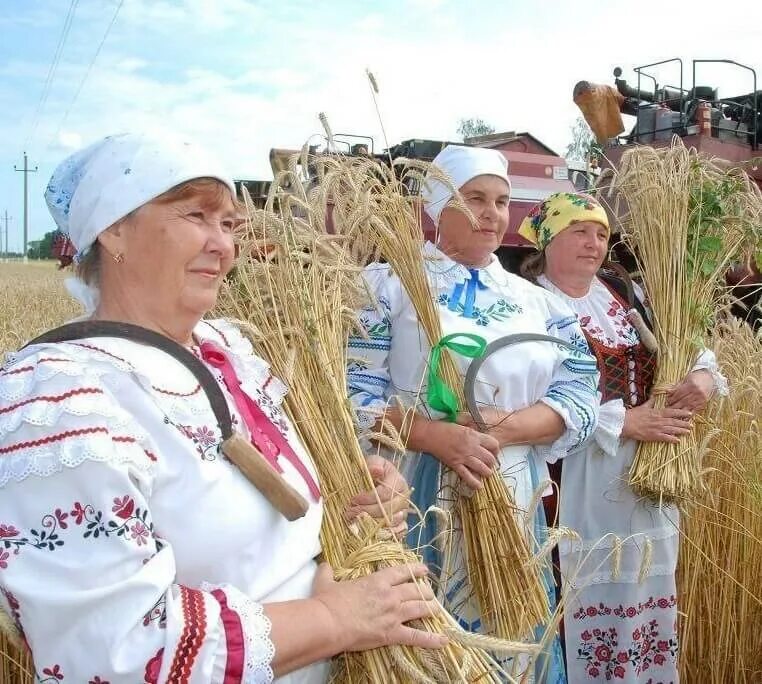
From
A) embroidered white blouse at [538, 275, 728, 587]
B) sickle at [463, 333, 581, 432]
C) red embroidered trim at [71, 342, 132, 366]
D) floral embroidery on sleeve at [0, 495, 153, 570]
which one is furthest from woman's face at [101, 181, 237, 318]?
embroidered white blouse at [538, 275, 728, 587]

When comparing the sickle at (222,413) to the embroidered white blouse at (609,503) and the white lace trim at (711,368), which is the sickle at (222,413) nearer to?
the embroidered white blouse at (609,503)

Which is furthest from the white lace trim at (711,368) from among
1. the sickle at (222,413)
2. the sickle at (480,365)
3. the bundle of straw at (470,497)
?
the sickle at (222,413)

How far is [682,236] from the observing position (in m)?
2.29

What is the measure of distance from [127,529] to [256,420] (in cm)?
34

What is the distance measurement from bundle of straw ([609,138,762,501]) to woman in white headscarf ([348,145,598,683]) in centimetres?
48

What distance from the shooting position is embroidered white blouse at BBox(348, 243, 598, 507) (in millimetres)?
1749

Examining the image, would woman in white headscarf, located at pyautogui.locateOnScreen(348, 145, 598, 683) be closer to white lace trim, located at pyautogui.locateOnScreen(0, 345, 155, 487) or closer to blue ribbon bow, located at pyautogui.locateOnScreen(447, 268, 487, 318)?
blue ribbon bow, located at pyautogui.locateOnScreen(447, 268, 487, 318)

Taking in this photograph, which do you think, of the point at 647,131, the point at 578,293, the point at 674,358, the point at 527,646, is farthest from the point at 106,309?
the point at 647,131

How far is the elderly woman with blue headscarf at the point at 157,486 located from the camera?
2.66ft

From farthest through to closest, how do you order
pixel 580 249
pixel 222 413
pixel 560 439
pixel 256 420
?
pixel 580 249 → pixel 560 439 → pixel 256 420 → pixel 222 413

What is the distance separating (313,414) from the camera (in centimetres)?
133

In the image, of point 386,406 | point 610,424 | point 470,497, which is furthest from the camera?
point 610,424

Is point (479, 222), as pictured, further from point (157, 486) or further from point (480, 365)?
point (157, 486)

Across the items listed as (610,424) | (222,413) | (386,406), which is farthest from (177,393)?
(610,424)
